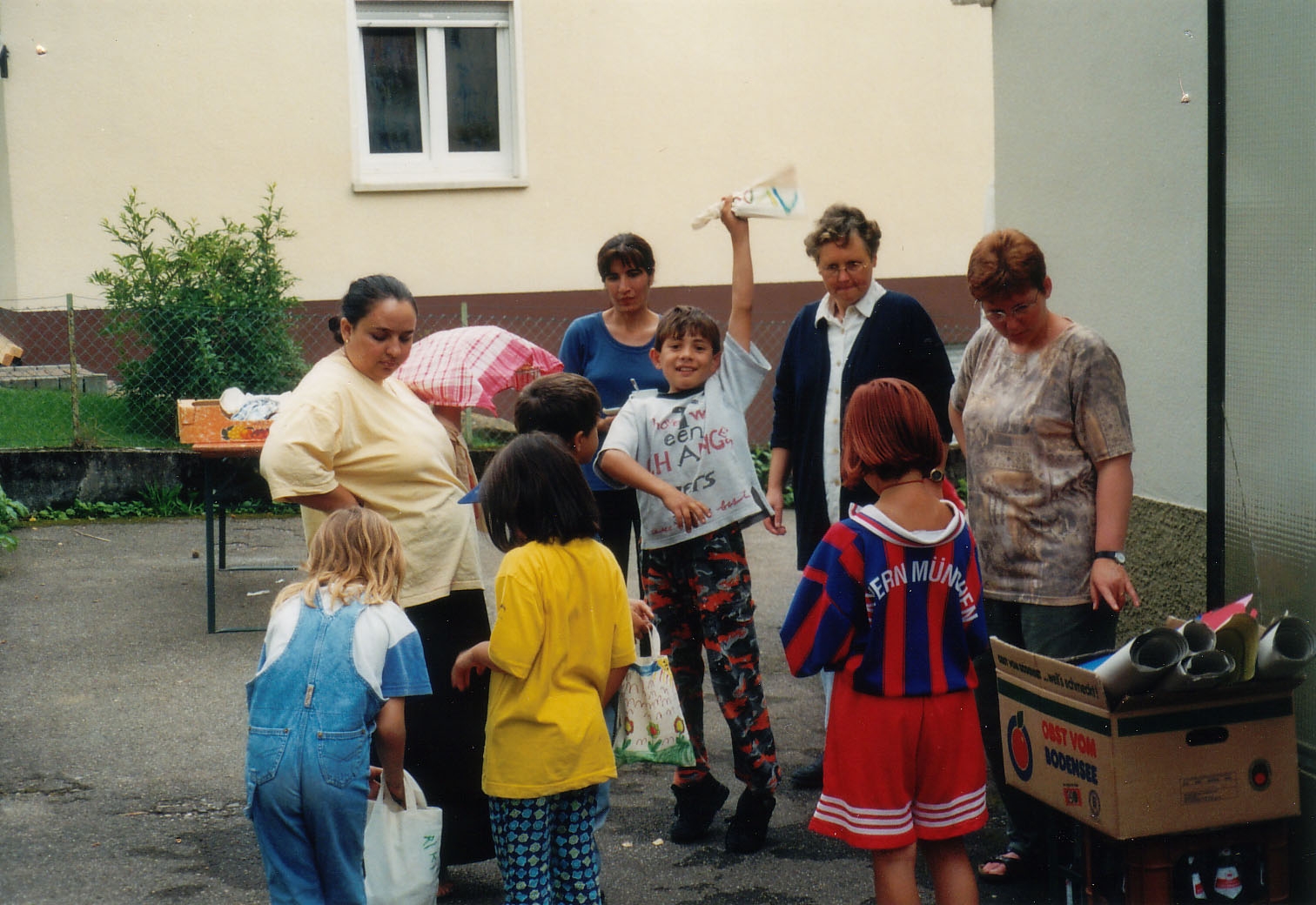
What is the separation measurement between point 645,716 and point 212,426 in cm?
395

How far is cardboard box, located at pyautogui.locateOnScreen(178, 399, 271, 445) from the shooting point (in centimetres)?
641

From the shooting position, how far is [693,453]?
3.88 m

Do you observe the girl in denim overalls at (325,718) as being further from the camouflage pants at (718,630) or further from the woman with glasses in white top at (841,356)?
the woman with glasses in white top at (841,356)

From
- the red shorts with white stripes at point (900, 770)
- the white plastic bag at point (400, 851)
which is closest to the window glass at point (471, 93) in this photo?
the white plastic bag at point (400, 851)

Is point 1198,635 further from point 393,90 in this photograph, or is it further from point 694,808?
point 393,90

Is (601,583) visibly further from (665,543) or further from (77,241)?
(77,241)

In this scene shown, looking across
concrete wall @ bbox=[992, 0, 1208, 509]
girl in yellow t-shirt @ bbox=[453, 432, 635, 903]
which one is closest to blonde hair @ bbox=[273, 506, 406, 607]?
girl in yellow t-shirt @ bbox=[453, 432, 635, 903]

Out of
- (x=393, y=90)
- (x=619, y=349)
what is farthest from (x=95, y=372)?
(x=619, y=349)

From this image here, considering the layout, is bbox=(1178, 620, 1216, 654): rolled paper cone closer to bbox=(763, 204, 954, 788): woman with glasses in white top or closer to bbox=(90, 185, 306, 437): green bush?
bbox=(763, 204, 954, 788): woman with glasses in white top

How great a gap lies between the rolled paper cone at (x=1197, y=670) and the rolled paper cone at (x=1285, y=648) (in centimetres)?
12

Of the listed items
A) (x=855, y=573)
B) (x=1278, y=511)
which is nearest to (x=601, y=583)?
(x=855, y=573)

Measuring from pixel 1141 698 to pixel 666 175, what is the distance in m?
8.73

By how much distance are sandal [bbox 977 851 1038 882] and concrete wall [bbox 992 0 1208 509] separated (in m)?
1.42

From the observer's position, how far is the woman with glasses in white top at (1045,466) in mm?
3432
